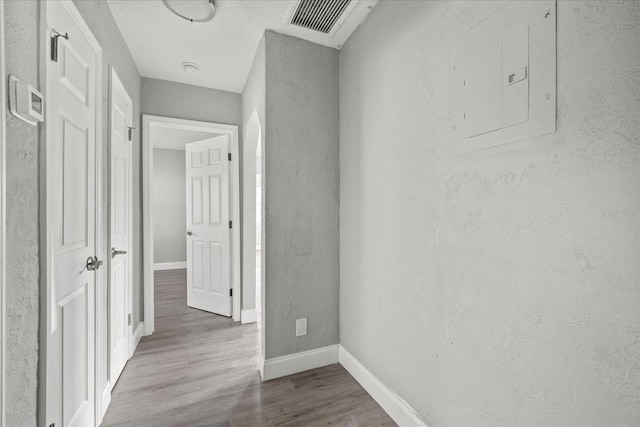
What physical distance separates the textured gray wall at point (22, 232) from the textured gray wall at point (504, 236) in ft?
5.31

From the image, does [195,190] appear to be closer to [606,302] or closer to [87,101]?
[87,101]

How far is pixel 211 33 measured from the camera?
226 cm

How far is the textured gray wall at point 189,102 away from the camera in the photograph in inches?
118

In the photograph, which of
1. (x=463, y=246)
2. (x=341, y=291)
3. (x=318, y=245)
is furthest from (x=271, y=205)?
(x=463, y=246)

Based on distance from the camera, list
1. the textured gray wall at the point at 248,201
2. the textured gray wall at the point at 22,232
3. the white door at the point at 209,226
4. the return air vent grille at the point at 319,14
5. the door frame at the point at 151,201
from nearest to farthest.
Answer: the textured gray wall at the point at 22,232, the return air vent grille at the point at 319,14, the door frame at the point at 151,201, the textured gray wall at the point at 248,201, the white door at the point at 209,226

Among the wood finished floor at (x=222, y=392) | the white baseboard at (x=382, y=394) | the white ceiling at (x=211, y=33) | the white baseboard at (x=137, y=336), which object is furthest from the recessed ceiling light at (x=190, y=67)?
the white baseboard at (x=382, y=394)

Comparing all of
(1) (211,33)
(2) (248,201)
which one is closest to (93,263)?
Result: (2) (248,201)

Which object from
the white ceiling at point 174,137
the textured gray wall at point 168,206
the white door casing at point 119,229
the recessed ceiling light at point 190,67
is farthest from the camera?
the textured gray wall at point 168,206

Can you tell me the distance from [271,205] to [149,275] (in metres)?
1.69

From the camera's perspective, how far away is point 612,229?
805 millimetres

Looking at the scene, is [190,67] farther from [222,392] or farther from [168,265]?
[168,265]

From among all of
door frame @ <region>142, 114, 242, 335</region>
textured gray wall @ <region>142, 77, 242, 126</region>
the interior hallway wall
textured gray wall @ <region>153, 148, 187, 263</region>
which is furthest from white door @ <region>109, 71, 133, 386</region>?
textured gray wall @ <region>153, 148, 187, 263</region>

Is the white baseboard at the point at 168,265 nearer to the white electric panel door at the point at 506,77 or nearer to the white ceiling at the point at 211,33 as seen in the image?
the white ceiling at the point at 211,33

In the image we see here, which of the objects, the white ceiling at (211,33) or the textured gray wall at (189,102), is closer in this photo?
the white ceiling at (211,33)
